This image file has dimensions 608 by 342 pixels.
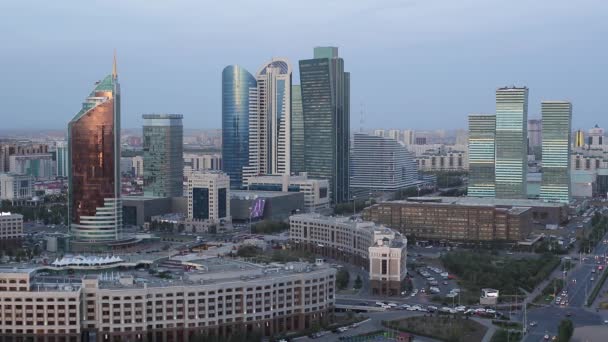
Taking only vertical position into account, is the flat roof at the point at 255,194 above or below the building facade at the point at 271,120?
below

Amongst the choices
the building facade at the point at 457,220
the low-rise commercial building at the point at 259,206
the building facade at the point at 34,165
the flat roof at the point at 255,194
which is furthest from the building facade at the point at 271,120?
the building facade at the point at 34,165

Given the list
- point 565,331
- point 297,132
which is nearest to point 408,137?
point 297,132

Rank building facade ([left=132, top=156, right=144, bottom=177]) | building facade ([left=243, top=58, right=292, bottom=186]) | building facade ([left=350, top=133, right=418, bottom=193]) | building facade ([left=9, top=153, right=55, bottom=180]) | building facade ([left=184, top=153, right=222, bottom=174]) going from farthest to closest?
building facade ([left=184, top=153, right=222, bottom=174]) → building facade ([left=132, top=156, right=144, bottom=177]) → building facade ([left=9, top=153, right=55, bottom=180]) → building facade ([left=350, top=133, right=418, bottom=193]) → building facade ([left=243, top=58, right=292, bottom=186])

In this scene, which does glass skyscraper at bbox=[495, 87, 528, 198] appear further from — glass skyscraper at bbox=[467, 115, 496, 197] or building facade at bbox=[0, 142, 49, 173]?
building facade at bbox=[0, 142, 49, 173]

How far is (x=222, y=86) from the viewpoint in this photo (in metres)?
62.5

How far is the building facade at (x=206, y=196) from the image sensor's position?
48.4 metres

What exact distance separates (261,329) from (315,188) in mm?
33260

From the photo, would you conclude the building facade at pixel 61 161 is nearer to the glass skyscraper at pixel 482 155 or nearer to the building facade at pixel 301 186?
the building facade at pixel 301 186

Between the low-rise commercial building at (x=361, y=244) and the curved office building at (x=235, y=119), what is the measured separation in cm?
2142

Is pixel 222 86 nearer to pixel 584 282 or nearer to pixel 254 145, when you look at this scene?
pixel 254 145

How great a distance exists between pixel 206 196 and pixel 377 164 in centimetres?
2376

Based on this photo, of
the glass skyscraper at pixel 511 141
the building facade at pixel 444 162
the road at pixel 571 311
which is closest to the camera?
the road at pixel 571 311

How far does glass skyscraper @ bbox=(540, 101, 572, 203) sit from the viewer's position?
57.7m

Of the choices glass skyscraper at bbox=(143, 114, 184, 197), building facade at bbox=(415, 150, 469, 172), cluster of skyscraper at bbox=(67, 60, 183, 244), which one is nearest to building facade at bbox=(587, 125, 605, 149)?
building facade at bbox=(415, 150, 469, 172)
